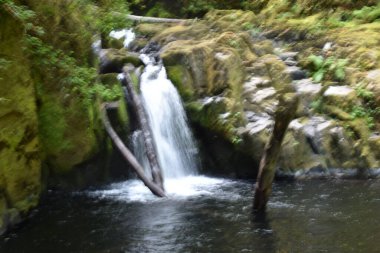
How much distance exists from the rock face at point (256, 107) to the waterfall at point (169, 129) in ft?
1.12

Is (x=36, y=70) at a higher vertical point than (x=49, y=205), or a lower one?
higher

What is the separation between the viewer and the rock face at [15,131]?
7.40 meters

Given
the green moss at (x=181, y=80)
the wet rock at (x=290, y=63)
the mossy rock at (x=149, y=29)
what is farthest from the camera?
the mossy rock at (x=149, y=29)

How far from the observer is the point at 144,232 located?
7.28 metres

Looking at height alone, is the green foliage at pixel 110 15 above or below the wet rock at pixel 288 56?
above

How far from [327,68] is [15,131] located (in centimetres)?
890

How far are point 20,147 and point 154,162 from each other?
3.05 m

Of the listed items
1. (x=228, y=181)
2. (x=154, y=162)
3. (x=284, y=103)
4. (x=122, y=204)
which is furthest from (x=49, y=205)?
(x=284, y=103)

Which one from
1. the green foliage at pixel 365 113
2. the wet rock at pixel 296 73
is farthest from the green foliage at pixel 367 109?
the wet rock at pixel 296 73

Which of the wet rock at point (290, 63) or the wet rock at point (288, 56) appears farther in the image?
the wet rock at point (288, 56)

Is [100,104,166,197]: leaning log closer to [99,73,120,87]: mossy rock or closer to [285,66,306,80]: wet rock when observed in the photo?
[99,73,120,87]: mossy rock

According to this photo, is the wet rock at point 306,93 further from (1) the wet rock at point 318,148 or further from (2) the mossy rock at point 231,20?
(2) the mossy rock at point 231,20

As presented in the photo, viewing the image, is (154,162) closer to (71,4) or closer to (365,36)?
(71,4)

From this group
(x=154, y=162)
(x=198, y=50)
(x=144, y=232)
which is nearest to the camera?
(x=144, y=232)
